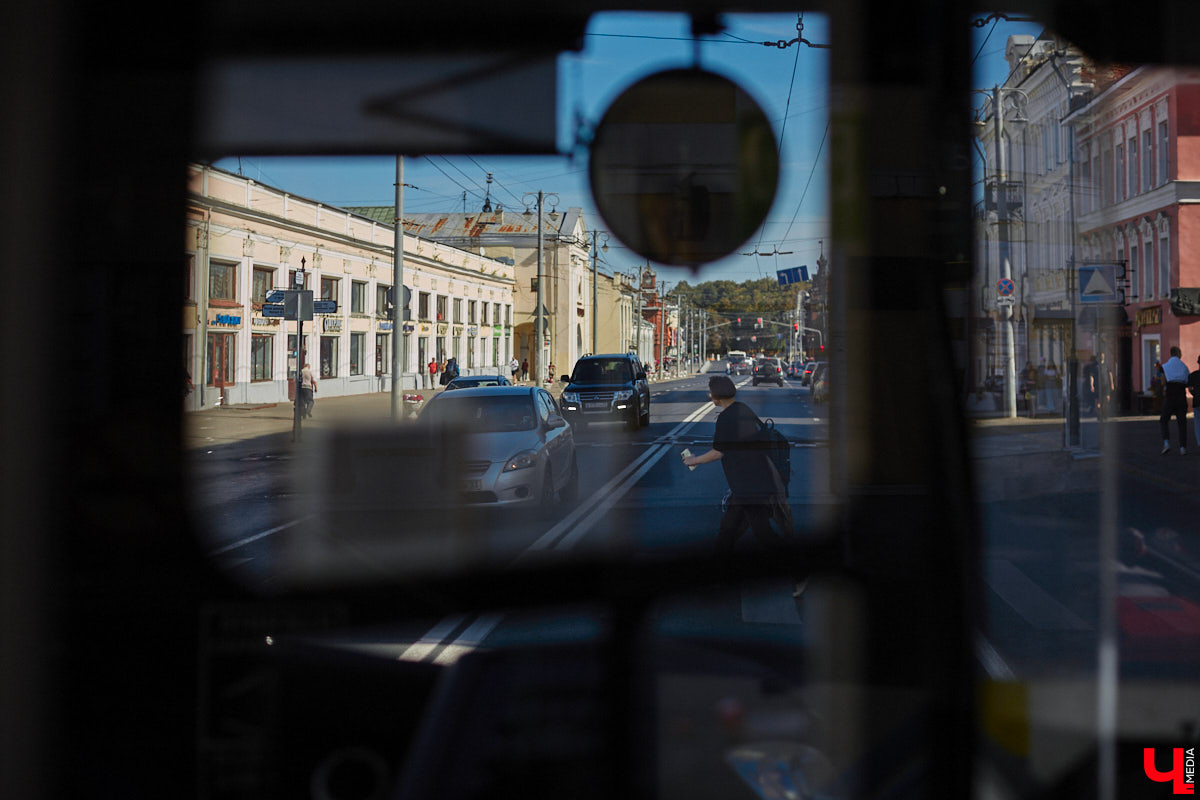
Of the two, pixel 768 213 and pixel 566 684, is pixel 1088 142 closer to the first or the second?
pixel 768 213

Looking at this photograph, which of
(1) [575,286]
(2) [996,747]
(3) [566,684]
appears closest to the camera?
(2) [996,747]

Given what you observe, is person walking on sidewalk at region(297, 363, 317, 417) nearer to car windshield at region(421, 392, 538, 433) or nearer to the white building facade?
the white building facade

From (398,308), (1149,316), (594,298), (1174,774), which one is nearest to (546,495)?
(594,298)

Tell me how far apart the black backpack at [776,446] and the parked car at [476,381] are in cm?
40

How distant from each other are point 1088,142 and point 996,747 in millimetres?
827

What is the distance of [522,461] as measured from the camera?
1.35 m

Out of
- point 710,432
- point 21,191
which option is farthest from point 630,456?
point 21,191

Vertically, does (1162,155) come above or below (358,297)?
above

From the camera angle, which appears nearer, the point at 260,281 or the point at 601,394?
the point at 260,281

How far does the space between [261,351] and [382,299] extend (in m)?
0.24

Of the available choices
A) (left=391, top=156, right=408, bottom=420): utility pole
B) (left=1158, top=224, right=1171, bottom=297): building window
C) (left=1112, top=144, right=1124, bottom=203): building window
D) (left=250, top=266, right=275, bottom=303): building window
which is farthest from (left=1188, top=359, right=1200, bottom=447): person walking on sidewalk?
(left=250, top=266, right=275, bottom=303): building window

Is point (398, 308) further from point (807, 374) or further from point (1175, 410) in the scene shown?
point (1175, 410)

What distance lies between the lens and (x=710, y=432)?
153cm

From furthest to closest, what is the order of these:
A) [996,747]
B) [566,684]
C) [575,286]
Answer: [575,286]
[566,684]
[996,747]
